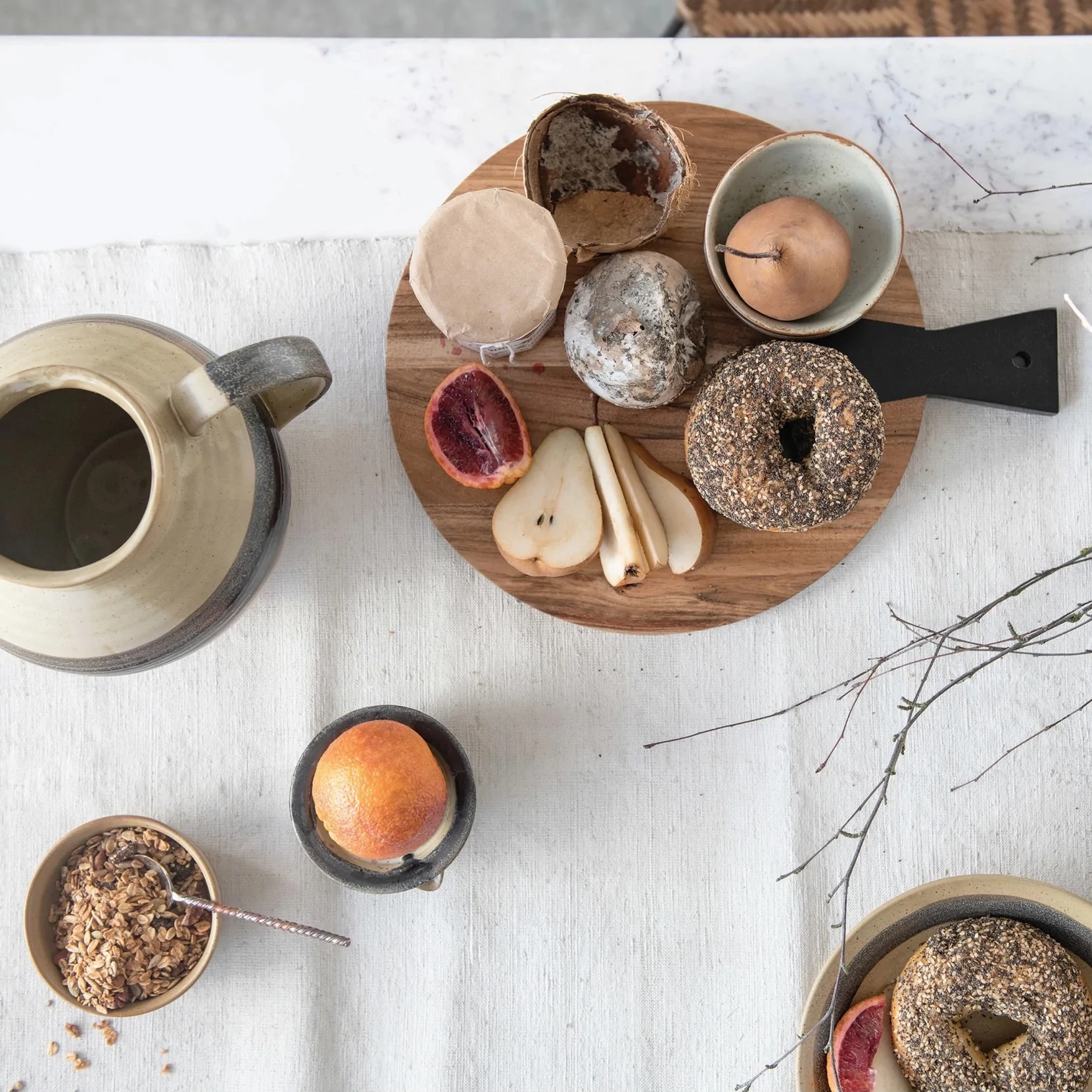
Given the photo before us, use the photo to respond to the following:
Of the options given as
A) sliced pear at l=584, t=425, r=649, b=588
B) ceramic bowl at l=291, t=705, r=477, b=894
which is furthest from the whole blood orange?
sliced pear at l=584, t=425, r=649, b=588

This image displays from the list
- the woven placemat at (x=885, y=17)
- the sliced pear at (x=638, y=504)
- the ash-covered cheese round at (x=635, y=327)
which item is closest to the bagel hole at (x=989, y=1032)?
the sliced pear at (x=638, y=504)

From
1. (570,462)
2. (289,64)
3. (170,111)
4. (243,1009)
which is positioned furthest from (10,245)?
(243,1009)

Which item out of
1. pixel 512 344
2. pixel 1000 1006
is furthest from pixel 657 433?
pixel 1000 1006

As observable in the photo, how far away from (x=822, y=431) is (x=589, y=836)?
21.2 inches

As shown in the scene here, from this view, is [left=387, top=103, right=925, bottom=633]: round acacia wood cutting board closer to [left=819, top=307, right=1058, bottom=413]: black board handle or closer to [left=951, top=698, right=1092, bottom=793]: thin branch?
[left=819, top=307, right=1058, bottom=413]: black board handle

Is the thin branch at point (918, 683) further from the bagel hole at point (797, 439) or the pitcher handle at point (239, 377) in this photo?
the pitcher handle at point (239, 377)

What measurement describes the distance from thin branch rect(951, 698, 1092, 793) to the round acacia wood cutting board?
0.32m

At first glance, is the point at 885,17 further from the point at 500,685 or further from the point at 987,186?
the point at 500,685

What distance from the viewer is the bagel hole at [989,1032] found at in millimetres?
1141

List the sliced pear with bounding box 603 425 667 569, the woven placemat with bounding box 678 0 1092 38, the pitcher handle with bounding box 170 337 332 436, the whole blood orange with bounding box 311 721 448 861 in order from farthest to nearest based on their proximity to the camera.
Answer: the woven placemat with bounding box 678 0 1092 38 → the sliced pear with bounding box 603 425 667 569 → the whole blood orange with bounding box 311 721 448 861 → the pitcher handle with bounding box 170 337 332 436

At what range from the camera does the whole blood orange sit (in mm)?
1020

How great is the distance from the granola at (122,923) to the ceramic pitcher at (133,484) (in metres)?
0.32

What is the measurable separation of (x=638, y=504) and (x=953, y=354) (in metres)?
Result: 0.39

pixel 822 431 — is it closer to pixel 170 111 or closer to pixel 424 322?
pixel 424 322
